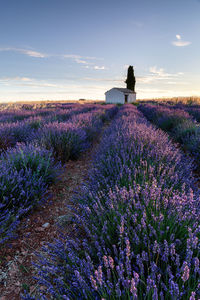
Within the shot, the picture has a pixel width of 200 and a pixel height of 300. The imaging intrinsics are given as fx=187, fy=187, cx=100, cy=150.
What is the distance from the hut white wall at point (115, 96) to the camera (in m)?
34.1

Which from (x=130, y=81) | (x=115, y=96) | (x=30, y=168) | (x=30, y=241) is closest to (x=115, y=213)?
(x=30, y=241)

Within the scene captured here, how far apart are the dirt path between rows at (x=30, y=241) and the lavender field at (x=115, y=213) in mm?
70

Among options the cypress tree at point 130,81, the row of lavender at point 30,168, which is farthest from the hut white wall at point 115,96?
the row of lavender at point 30,168

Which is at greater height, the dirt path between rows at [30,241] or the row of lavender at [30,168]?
the row of lavender at [30,168]

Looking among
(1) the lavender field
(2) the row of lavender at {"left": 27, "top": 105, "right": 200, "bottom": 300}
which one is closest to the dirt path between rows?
(1) the lavender field

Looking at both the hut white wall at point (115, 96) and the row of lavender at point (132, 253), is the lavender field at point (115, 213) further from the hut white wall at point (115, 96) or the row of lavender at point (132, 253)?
the hut white wall at point (115, 96)

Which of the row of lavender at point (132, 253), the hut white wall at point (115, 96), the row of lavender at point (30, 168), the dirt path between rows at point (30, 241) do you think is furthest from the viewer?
the hut white wall at point (115, 96)

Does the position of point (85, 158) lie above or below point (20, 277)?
above

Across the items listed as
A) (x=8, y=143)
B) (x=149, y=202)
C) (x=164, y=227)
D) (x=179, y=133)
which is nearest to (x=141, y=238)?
(x=164, y=227)

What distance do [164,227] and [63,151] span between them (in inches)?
127

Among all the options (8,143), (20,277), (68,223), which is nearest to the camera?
(20,277)

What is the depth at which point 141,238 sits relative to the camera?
4.10 feet

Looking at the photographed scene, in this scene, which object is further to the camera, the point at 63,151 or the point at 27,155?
the point at 63,151

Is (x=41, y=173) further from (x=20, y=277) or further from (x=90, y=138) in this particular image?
(x=90, y=138)
